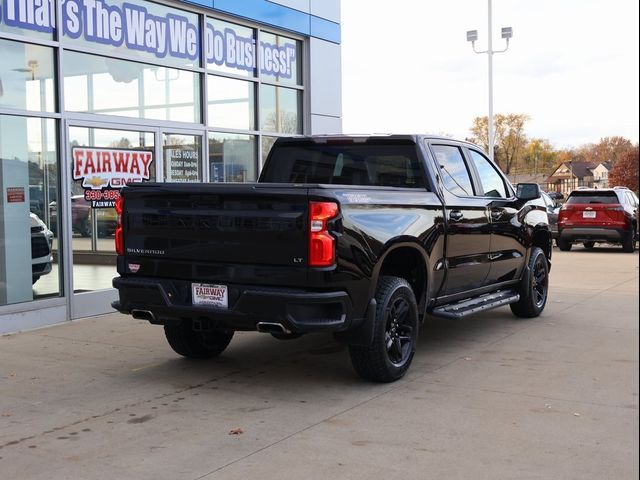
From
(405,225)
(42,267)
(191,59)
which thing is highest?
(191,59)

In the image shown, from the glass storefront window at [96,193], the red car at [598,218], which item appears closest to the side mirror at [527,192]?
the glass storefront window at [96,193]

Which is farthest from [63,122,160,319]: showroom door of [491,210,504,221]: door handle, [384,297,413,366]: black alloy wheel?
[491,210,504,221]: door handle

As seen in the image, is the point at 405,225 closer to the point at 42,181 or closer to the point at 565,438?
the point at 565,438

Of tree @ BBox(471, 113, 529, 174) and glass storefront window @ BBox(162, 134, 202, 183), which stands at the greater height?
tree @ BBox(471, 113, 529, 174)

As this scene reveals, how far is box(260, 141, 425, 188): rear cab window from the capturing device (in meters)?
6.67

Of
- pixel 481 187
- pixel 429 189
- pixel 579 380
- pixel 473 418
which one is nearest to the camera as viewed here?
pixel 473 418

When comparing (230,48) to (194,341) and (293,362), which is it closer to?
(194,341)

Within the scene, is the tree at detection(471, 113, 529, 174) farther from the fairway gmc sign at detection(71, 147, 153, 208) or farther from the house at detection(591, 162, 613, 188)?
the fairway gmc sign at detection(71, 147, 153, 208)

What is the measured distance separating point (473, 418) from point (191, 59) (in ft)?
24.6

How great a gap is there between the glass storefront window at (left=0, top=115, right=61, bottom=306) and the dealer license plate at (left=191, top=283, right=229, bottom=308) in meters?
3.60

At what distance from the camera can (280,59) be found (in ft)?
41.1

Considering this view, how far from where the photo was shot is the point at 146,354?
6871mm

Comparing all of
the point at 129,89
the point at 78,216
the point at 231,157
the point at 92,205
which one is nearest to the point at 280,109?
the point at 231,157

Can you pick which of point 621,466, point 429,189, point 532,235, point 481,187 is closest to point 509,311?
point 532,235
